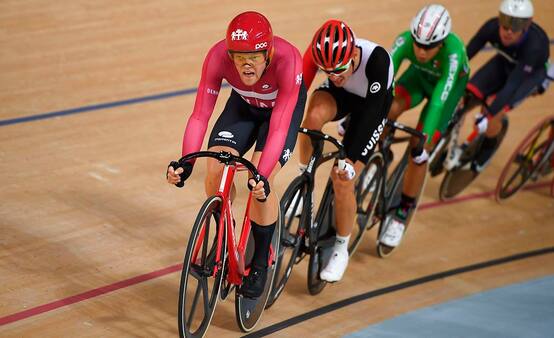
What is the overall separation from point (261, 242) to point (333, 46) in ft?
2.88

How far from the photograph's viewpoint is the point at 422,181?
502 cm

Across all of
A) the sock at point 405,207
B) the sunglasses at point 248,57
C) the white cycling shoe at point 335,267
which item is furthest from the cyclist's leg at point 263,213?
the sock at point 405,207

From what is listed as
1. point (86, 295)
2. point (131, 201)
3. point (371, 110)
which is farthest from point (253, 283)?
point (131, 201)

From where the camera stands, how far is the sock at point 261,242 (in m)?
3.77

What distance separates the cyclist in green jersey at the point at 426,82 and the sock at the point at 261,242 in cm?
122

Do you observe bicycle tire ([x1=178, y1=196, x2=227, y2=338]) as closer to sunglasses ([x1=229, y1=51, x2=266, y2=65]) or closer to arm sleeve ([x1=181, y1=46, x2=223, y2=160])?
arm sleeve ([x1=181, y1=46, x2=223, y2=160])

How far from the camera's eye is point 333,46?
153 inches

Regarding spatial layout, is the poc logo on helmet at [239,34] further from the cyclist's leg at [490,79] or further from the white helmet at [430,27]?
the cyclist's leg at [490,79]

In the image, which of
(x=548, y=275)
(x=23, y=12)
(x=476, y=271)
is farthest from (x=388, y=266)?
(x=23, y=12)

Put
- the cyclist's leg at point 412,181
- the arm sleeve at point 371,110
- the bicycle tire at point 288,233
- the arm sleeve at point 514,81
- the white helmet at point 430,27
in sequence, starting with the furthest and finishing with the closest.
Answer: the arm sleeve at point 514,81
the cyclist's leg at point 412,181
the white helmet at point 430,27
the arm sleeve at point 371,110
the bicycle tire at point 288,233

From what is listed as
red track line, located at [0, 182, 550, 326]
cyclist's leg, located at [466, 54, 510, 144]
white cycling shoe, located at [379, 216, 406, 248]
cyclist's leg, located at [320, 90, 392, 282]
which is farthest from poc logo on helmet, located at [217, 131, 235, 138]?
cyclist's leg, located at [466, 54, 510, 144]

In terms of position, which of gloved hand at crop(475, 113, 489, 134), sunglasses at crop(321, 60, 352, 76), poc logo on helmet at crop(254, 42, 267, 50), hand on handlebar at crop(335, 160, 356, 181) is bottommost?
gloved hand at crop(475, 113, 489, 134)

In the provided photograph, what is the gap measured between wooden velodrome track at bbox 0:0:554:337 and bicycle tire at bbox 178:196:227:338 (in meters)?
0.26

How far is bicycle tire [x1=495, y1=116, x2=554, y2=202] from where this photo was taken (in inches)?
230
